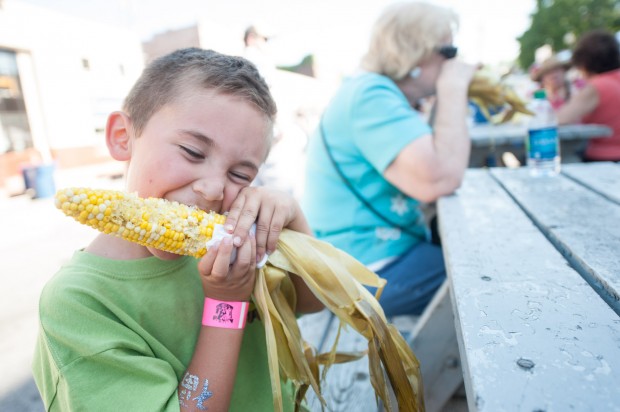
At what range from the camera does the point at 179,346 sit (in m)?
1.08

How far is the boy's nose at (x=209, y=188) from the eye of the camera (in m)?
1.00

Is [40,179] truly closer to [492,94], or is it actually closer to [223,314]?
[492,94]

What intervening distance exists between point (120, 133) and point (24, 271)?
4.55 m

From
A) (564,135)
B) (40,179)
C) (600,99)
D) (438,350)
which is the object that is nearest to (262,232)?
(438,350)

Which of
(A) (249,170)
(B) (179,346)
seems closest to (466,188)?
(A) (249,170)

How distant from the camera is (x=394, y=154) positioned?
1.82 meters

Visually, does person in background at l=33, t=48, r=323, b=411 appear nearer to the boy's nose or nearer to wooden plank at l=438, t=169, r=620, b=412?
the boy's nose

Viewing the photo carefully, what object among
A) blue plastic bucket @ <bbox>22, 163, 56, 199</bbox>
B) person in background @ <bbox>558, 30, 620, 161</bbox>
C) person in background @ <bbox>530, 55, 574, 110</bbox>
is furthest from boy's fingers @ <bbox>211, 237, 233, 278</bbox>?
blue plastic bucket @ <bbox>22, 163, 56, 199</bbox>

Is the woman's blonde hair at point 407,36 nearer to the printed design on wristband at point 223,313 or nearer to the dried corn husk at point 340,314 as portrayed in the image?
the dried corn husk at point 340,314

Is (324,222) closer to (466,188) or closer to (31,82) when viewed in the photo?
(466,188)

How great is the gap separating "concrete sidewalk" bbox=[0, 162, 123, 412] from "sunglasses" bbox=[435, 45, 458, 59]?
2.75 metres

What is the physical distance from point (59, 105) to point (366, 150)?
50.3 feet

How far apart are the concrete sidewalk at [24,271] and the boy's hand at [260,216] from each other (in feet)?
6.55

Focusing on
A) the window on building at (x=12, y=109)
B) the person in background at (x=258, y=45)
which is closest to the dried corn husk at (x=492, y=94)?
the person in background at (x=258, y=45)
